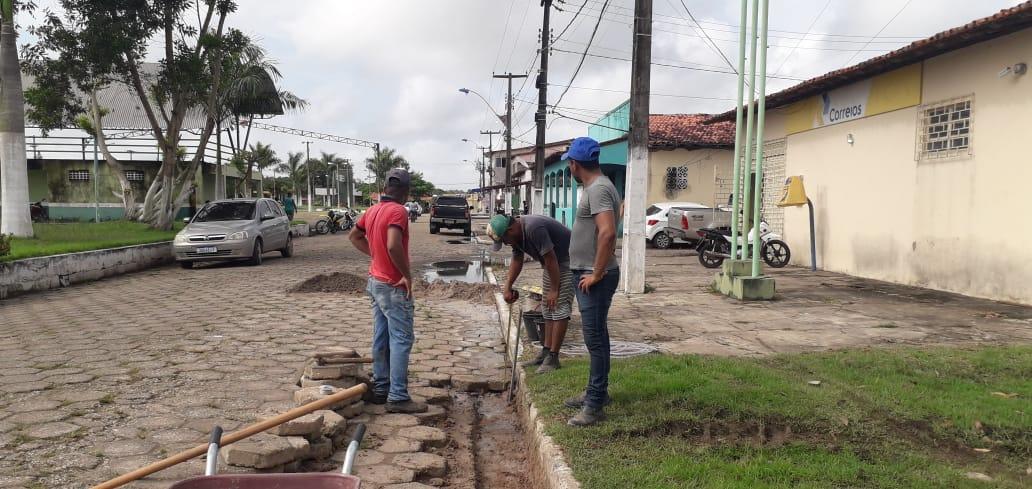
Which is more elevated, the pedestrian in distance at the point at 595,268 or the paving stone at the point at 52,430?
Answer: the pedestrian in distance at the point at 595,268

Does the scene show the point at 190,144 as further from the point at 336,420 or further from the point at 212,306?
the point at 336,420

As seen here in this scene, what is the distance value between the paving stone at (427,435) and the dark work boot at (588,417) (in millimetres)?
913

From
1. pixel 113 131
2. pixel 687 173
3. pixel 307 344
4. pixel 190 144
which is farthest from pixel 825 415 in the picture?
pixel 113 131

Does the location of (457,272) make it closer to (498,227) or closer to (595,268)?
(498,227)

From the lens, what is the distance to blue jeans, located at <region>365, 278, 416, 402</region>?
4605mm

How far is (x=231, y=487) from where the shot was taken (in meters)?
2.21

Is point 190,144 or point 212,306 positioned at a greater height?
point 190,144

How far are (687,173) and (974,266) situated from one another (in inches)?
562

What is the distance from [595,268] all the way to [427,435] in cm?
160

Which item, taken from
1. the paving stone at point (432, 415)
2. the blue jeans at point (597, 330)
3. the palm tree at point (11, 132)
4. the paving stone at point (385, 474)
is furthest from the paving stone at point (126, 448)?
the palm tree at point (11, 132)

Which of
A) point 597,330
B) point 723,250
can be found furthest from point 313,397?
point 723,250

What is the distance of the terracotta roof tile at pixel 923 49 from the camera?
8.60 metres

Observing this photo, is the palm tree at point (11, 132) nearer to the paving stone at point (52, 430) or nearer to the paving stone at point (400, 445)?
the paving stone at point (52, 430)

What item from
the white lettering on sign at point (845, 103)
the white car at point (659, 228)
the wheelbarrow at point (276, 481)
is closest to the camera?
the wheelbarrow at point (276, 481)
